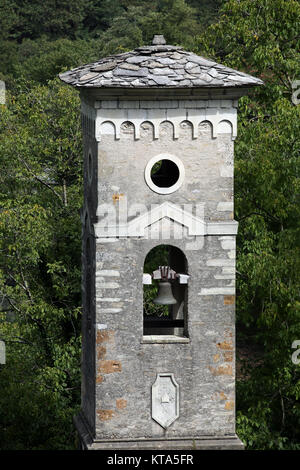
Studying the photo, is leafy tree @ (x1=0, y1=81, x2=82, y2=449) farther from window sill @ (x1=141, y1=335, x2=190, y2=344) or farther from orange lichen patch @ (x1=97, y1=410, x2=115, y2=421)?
window sill @ (x1=141, y1=335, x2=190, y2=344)

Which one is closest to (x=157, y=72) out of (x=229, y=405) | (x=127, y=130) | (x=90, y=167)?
(x=127, y=130)

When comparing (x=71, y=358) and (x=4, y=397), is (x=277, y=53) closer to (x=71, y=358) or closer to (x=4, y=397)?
(x=71, y=358)

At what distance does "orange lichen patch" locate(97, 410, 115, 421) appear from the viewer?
606 inches

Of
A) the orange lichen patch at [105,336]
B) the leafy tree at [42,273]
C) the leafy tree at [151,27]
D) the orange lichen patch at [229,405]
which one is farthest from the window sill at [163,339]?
the leafy tree at [151,27]

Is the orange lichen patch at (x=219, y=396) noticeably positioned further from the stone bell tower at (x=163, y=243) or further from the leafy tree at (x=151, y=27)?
the leafy tree at (x=151, y=27)

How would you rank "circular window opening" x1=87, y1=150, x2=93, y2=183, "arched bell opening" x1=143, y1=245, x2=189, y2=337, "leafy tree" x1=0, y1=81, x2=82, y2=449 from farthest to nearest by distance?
"leafy tree" x1=0, y1=81, x2=82, y2=449 < "circular window opening" x1=87, y1=150, x2=93, y2=183 < "arched bell opening" x1=143, y1=245, x2=189, y2=337

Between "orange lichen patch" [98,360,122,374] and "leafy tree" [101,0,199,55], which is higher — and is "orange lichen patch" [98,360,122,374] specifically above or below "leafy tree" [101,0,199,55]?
below

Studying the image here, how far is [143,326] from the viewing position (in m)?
16.3

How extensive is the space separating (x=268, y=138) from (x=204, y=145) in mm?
5623

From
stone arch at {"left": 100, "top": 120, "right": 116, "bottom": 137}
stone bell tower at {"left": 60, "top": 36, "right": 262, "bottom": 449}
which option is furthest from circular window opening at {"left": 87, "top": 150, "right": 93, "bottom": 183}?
stone arch at {"left": 100, "top": 120, "right": 116, "bottom": 137}

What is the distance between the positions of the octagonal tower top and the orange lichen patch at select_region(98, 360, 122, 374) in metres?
3.59

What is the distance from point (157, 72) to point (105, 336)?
351cm

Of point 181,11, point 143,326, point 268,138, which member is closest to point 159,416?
point 143,326

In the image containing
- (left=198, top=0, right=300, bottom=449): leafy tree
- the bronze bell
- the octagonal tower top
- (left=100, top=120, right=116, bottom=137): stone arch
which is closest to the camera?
the octagonal tower top
